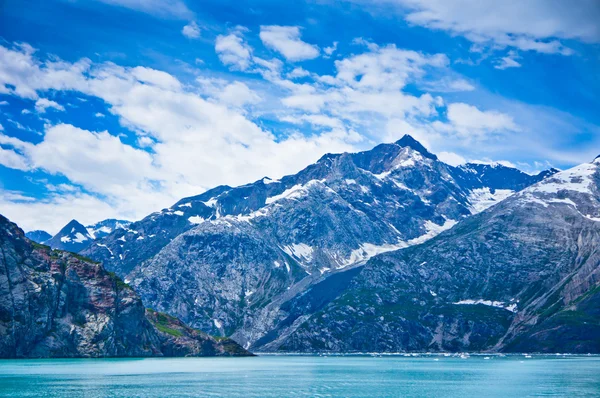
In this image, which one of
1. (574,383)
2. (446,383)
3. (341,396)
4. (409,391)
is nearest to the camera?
(341,396)

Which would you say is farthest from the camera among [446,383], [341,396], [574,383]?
[446,383]

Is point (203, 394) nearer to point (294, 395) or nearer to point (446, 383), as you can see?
point (294, 395)

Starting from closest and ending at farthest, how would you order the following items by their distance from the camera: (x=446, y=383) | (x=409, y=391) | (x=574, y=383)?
(x=409, y=391)
(x=574, y=383)
(x=446, y=383)

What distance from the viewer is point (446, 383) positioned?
162625mm

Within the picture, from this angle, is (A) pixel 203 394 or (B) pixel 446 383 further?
(B) pixel 446 383

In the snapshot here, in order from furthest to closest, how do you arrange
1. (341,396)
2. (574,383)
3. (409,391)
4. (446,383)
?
(446,383) → (574,383) → (409,391) → (341,396)

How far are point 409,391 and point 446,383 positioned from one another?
28.4 meters

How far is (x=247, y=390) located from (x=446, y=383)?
5641 centimetres

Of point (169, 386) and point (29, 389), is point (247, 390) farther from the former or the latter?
point (29, 389)

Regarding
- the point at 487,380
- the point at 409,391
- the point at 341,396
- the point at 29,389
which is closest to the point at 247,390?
the point at 341,396

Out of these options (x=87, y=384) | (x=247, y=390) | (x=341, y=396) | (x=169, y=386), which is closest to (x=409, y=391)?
(x=341, y=396)

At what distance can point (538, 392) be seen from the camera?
130m

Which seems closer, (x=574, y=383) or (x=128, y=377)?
(x=574, y=383)

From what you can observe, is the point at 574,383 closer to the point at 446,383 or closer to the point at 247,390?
the point at 446,383
